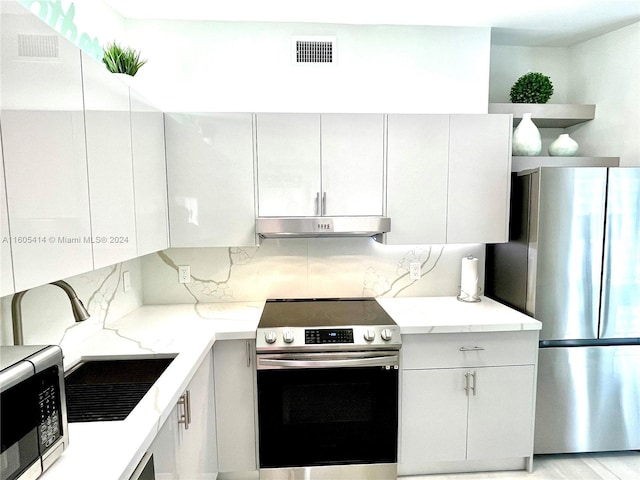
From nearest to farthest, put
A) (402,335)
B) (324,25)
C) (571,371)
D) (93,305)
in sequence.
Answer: (93,305) < (402,335) < (571,371) < (324,25)

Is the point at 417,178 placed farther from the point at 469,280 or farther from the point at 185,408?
the point at 185,408

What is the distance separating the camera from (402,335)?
6.70ft

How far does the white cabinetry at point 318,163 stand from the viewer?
7.22ft

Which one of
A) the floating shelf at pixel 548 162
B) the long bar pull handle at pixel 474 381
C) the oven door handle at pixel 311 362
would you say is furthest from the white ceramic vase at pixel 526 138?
the oven door handle at pixel 311 362

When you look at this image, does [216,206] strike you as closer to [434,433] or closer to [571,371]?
[434,433]

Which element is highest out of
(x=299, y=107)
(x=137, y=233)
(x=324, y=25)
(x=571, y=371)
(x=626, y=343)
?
(x=324, y=25)

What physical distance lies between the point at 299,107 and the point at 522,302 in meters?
1.96

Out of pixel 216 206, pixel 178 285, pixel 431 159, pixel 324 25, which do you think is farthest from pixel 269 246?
pixel 324 25

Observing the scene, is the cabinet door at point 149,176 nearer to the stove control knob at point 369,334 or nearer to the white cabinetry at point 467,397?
the stove control knob at point 369,334

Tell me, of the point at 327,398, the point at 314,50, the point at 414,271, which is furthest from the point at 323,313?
the point at 314,50

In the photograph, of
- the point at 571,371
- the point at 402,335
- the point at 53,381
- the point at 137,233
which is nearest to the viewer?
the point at 53,381

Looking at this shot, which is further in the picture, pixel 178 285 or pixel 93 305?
pixel 178 285

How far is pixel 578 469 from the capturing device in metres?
2.21

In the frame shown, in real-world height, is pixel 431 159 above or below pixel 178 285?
above
